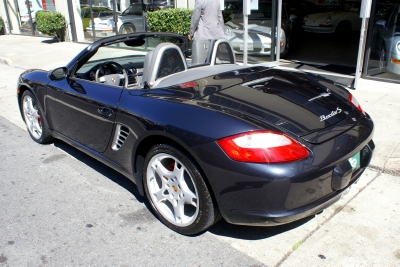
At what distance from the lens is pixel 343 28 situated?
12.6m

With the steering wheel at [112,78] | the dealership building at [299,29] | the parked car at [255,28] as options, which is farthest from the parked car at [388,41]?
the steering wheel at [112,78]

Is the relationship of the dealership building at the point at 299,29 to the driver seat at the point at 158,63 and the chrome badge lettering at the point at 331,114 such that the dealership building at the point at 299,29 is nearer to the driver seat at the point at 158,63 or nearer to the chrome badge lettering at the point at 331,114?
the chrome badge lettering at the point at 331,114

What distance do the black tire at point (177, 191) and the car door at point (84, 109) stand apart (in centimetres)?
60

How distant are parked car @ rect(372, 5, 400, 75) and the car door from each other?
5.52 meters

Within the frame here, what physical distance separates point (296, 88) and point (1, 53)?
12.3 m

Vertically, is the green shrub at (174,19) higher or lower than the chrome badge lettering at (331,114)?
higher

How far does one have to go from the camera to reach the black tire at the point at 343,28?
12.5 m

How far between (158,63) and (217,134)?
3.52 feet

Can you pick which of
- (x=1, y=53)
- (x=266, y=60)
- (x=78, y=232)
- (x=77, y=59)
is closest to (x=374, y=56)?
(x=266, y=60)

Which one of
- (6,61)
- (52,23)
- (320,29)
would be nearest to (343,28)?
(320,29)

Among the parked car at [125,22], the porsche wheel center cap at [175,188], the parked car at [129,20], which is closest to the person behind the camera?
the porsche wheel center cap at [175,188]

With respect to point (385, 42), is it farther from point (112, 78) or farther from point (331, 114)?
point (112, 78)

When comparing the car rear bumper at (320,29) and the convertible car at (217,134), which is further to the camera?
the car rear bumper at (320,29)

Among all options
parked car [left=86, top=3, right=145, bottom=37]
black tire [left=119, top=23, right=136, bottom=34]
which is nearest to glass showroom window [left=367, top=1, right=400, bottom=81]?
parked car [left=86, top=3, right=145, bottom=37]
